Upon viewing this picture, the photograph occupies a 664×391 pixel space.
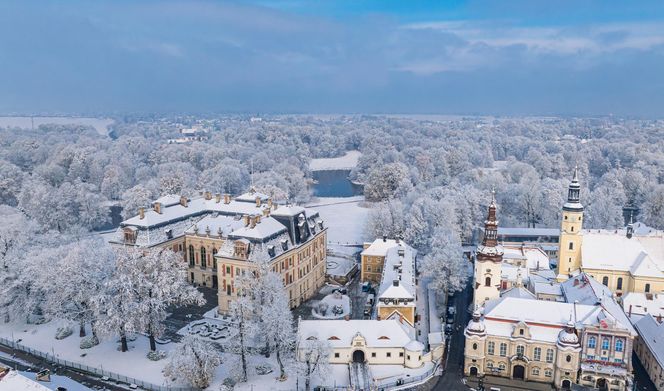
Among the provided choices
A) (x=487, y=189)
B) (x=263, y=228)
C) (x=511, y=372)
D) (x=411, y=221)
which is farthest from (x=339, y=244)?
(x=511, y=372)

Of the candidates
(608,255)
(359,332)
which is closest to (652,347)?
(608,255)

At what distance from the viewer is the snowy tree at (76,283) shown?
51.8m

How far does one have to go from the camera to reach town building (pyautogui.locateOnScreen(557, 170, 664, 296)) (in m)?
60.0

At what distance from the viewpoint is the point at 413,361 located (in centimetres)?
4850

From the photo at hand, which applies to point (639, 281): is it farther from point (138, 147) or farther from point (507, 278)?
point (138, 147)

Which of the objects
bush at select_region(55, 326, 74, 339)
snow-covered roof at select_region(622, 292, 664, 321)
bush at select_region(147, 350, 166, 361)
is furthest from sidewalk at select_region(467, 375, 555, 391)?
bush at select_region(55, 326, 74, 339)

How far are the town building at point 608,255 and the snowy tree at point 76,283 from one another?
5360cm

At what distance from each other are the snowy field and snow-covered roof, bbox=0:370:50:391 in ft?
222

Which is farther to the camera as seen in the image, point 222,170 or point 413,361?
point 222,170

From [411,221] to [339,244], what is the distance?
52.8 feet

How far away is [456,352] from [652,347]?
1786cm

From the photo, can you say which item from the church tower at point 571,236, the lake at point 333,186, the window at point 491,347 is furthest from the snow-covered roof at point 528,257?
the lake at point 333,186

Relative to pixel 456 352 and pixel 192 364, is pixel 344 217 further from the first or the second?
pixel 192 364

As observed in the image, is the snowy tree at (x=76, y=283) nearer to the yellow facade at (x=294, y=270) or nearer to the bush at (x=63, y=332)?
the bush at (x=63, y=332)
